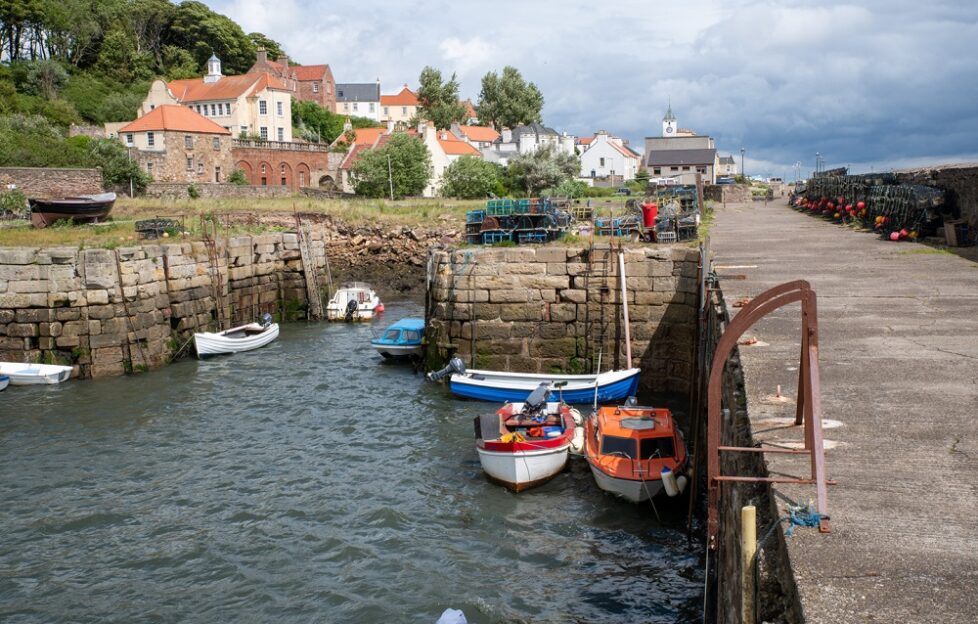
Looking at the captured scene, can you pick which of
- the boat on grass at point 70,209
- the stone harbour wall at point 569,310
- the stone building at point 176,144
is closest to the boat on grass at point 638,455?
the stone harbour wall at point 569,310

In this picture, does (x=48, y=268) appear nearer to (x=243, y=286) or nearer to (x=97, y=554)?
(x=243, y=286)

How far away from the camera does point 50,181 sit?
42.4 m

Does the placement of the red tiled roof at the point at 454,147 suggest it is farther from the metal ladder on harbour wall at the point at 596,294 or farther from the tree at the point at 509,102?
the metal ladder on harbour wall at the point at 596,294

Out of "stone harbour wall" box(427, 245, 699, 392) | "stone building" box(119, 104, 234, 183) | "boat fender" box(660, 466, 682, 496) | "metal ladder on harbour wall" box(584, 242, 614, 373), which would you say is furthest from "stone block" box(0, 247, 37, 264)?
"stone building" box(119, 104, 234, 183)

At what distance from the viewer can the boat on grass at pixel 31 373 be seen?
70.5 ft

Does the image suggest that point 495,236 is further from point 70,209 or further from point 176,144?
point 176,144

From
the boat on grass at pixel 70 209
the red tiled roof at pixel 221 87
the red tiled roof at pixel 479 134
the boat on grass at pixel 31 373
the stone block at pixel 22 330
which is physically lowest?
the boat on grass at pixel 31 373

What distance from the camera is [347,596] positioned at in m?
10.9

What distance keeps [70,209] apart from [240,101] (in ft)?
169

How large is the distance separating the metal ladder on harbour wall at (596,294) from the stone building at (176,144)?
50.6 m

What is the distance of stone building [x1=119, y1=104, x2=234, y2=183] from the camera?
208 ft

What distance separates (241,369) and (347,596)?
46.8 feet

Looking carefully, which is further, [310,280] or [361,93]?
[361,93]

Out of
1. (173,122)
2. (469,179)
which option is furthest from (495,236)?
(173,122)
